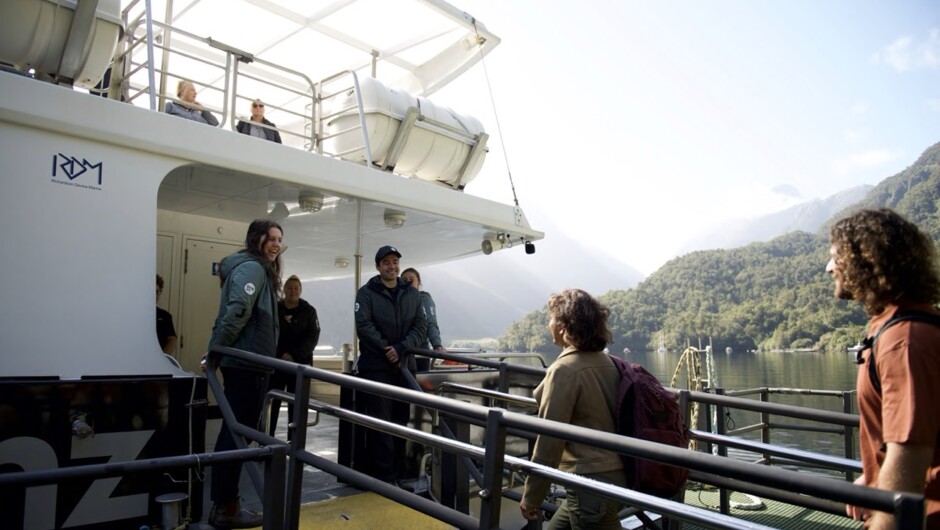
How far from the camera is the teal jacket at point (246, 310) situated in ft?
11.2

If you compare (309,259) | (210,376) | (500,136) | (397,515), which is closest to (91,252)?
(210,376)

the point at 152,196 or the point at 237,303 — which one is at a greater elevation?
the point at 152,196

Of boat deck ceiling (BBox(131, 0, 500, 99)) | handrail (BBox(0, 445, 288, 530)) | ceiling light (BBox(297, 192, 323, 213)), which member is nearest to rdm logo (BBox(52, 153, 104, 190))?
ceiling light (BBox(297, 192, 323, 213))

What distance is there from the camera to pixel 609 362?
2457 mm

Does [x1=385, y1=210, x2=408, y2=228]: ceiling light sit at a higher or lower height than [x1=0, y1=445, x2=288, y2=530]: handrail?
higher

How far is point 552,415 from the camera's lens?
235 cm

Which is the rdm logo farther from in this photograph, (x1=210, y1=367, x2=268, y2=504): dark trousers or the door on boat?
the door on boat

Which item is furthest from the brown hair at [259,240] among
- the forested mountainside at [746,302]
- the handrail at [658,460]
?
the forested mountainside at [746,302]

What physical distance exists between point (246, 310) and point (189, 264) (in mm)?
2623

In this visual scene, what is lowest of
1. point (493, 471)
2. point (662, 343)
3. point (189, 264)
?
point (662, 343)

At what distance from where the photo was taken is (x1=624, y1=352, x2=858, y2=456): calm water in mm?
39678

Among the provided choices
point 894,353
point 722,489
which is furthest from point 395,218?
point 894,353

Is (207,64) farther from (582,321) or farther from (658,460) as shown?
(658,460)

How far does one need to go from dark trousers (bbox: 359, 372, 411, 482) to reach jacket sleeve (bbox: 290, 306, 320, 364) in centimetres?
90
